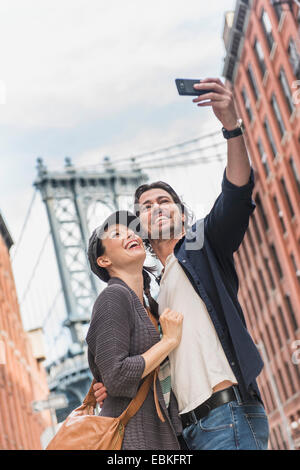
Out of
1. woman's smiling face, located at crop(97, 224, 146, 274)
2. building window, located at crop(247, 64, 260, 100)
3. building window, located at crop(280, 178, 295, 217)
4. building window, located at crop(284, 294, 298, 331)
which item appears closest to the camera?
woman's smiling face, located at crop(97, 224, 146, 274)

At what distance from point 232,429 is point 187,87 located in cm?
122

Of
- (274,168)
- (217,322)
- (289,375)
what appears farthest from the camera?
(289,375)

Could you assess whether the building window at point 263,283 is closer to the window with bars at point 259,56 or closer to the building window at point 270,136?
the building window at point 270,136

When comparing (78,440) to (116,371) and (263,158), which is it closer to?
(116,371)

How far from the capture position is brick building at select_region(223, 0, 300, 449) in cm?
3216

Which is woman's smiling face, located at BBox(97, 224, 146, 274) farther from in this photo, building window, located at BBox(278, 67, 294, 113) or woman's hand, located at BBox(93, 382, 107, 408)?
building window, located at BBox(278, 67, 294, 113)

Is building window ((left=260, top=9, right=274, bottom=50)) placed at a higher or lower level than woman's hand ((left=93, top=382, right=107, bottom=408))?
higher

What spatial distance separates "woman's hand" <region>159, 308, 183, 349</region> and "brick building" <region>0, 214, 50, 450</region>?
28735mm

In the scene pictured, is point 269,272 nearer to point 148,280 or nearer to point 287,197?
point 287,197

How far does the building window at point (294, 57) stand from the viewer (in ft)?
98.3

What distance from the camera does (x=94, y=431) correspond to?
2.44 m

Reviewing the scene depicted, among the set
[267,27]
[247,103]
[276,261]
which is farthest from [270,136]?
[276,261]

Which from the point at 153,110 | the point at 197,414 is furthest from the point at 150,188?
the point at 153,110

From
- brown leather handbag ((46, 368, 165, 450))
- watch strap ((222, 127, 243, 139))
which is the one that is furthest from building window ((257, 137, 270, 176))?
brown leather handbag ((46, 368, 165, 450))
